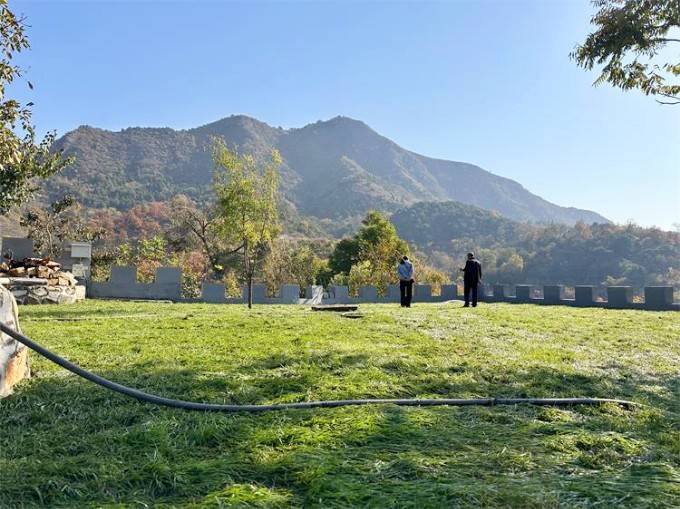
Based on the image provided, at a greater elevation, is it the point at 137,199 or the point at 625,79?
the point at 137,199

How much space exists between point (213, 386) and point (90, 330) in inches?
169

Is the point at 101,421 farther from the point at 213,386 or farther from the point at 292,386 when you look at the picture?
the point at 292,386

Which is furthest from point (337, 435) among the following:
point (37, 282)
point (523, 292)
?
point (523, 292)

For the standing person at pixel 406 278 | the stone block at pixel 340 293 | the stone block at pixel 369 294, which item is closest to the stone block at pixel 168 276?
the stone block at pixel 340 293

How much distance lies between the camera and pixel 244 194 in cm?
1723

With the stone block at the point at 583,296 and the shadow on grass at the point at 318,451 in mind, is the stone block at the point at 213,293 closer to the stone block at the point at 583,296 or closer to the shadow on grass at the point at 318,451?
the stone block at the point at 583,296

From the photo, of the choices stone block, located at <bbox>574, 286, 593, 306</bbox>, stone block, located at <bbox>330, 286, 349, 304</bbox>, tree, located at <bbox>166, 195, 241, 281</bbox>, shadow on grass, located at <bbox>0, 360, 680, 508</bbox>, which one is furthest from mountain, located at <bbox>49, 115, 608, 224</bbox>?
shadow on grass, located at <bbox>0, 360, 680, 508</bbox>

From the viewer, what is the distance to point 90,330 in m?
7.45

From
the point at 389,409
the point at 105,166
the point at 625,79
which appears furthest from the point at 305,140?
the point at 389,409

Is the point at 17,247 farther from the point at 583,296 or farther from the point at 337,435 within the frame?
the point at 583,296

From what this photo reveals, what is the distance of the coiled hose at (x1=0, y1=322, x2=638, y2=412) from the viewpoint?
3334 mm

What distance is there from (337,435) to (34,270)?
14.8 m

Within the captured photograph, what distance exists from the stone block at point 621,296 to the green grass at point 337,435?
1272cm

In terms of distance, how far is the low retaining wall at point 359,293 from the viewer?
686 inches
